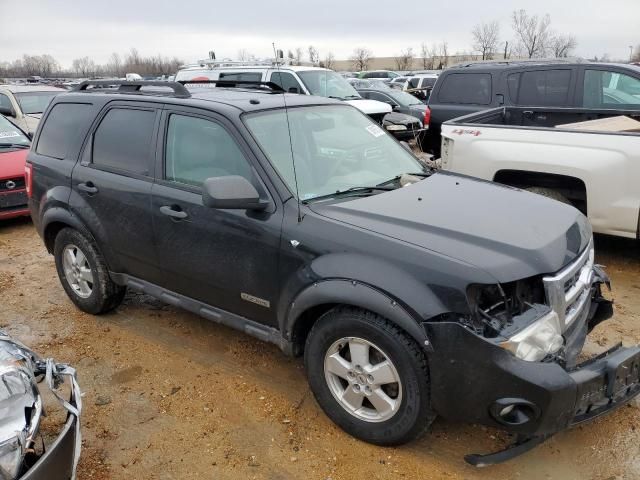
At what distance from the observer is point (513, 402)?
245 cm

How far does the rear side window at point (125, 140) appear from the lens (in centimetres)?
387

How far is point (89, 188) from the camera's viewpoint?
4.16m

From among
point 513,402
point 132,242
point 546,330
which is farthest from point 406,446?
point 132,242

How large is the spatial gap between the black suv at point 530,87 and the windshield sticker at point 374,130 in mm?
3770

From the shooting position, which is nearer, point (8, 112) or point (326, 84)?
point (8, 112)

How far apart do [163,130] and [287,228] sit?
132 cm

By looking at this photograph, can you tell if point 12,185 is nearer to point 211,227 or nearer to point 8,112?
point 8,112

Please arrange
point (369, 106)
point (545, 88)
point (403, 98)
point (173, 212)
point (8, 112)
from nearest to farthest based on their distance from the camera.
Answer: point (173, 212), point (545, 88), point (8, 112), point (369, 106), point (403, 98)

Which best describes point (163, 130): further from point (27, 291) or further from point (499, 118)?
point (499, 118)

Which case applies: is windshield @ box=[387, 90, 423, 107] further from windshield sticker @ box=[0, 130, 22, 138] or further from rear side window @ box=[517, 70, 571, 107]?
windshield sticker @ box=[0, 130, 22, 138]

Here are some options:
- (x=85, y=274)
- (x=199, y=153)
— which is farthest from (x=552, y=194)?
(x=85, y=274)

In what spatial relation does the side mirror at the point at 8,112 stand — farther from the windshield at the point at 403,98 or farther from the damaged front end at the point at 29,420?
the windshield at the point at 403,98

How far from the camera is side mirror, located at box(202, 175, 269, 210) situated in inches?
119

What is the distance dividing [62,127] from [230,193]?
7.72ft
